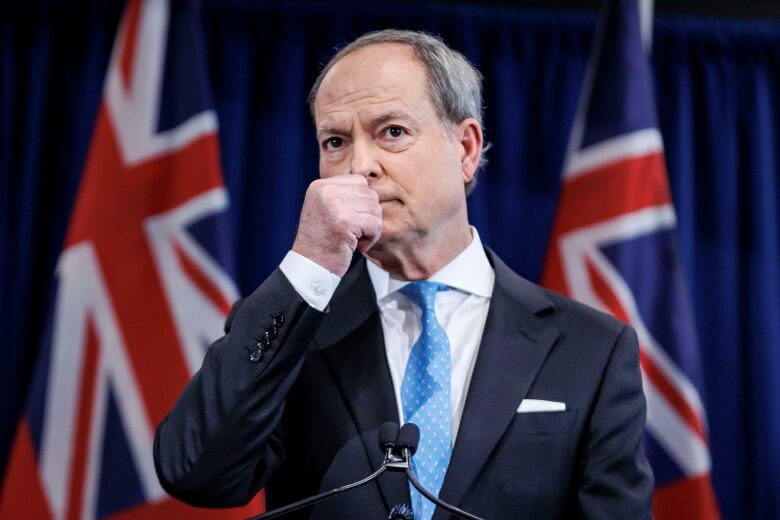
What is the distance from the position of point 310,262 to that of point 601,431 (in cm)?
51

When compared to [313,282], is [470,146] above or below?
above

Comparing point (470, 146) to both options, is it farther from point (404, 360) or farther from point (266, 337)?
point (266, 337)

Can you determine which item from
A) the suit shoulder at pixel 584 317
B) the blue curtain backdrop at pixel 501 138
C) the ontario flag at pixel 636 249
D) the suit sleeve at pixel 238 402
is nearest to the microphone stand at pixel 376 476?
the suit sleeve at pixel 238 402

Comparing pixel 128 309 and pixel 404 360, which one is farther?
pixel 128 309

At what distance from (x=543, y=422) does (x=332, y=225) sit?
44 cm

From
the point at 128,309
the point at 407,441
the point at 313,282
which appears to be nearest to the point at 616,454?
the point at 407,441

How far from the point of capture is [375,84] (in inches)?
65.0

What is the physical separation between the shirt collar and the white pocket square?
0.25 meters

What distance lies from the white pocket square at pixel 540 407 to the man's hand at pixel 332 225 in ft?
1.16

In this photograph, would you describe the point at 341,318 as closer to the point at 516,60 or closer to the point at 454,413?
the point at 454,413

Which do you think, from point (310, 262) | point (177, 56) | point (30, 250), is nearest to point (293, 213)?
point (177, 56)

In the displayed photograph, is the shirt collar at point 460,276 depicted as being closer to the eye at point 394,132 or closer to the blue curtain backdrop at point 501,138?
the eye at point 394,132

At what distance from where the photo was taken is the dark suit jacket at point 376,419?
4.73 ft

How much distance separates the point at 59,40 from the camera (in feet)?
10.9
